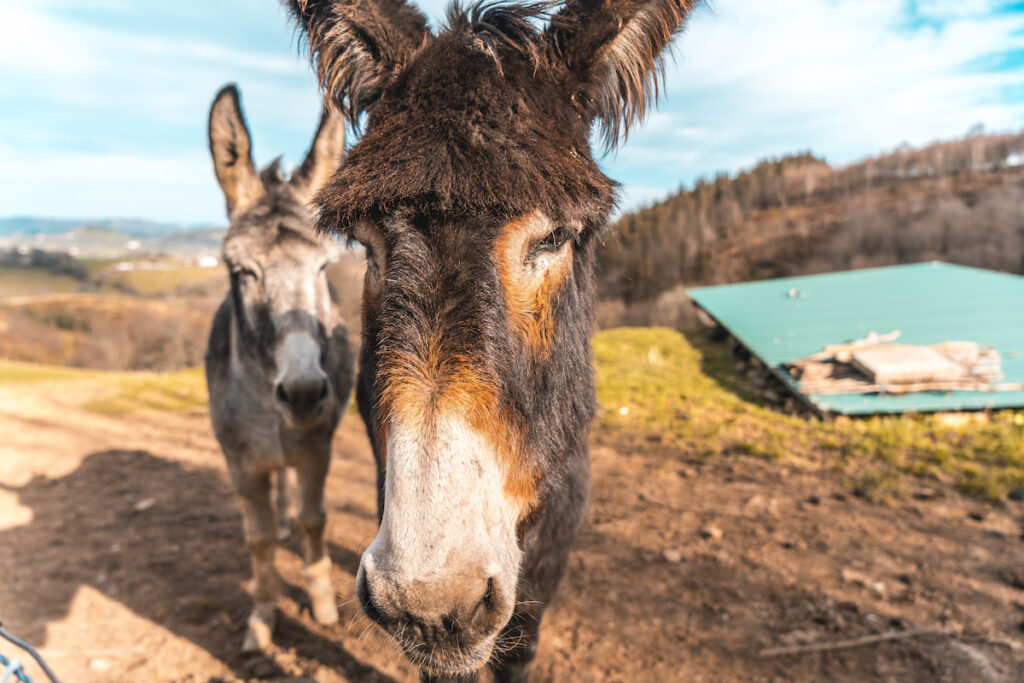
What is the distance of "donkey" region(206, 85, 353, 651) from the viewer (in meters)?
3.54

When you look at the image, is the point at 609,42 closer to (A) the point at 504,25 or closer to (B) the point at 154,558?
(A) the point at 504,25

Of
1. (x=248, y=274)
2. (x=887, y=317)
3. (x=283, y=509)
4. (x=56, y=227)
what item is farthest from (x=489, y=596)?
(x=56, y=227)

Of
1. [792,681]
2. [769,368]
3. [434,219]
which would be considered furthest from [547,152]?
[769,368]

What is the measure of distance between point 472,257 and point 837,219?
241ft

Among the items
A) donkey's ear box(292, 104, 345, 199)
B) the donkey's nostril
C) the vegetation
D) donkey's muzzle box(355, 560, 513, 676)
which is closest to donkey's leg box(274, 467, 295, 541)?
donkey's ear box(292, 104, 345, 199)

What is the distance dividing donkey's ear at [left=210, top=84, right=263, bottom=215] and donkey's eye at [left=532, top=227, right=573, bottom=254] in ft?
10.7

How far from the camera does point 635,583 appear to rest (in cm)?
480

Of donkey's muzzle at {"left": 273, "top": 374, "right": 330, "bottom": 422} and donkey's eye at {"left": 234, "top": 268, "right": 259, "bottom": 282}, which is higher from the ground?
donkey's eye at {"left": 234, "top": 268, "right": 259, "bottom": 282}

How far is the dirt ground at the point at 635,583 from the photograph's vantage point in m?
3.83

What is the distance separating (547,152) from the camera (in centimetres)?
171

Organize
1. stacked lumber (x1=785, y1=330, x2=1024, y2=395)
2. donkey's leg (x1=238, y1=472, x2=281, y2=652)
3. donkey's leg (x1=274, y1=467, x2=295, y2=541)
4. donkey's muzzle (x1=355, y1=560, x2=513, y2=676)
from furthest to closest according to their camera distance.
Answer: stacked lumber (x1=785, y1=330, x2=1024, y2=395), donkey's leg (x1=274, y1=467, x2=295, y2=541), donkey's leg (x1=238, y1=472, x2=281, y2=652), donkey's muzzle (x1=355, y1=560, x2=513, y2=676)

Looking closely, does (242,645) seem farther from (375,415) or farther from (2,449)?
(2,449)

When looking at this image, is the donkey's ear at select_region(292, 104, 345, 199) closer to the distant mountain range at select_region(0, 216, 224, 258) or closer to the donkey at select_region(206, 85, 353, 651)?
the donkey at select_region(206, 85, 353, 651)

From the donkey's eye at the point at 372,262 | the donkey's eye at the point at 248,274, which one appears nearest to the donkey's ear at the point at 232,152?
the donkey's eye at the point at 248,274
